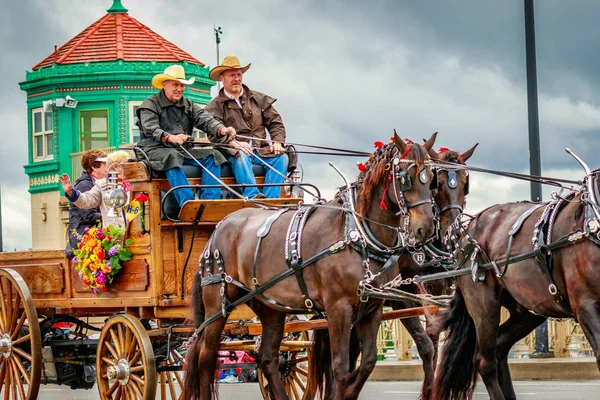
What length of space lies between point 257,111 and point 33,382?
3.59 m

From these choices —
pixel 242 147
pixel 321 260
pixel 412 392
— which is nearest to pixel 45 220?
pixel 412 392

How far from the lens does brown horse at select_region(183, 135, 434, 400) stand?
8.90 metres

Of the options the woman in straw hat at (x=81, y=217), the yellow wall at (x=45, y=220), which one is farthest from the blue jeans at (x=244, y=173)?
the yellow wall at (x=45, y=220)

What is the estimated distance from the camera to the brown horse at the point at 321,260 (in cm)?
890

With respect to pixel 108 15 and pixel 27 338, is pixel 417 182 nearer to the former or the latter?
pixel 27 338

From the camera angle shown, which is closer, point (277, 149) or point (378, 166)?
point (378, 166)

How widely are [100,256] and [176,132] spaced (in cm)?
145

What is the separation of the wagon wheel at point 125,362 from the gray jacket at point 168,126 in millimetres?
1571

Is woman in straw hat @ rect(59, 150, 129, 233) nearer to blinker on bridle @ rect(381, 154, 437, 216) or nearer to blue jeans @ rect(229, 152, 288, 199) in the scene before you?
blue jeans @ rect(229, 152, 288, 199)

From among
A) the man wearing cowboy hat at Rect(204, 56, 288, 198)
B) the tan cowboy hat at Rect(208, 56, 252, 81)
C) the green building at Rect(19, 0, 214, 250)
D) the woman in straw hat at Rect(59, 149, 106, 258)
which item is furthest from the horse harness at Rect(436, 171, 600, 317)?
the green building at Rect(19, 0, 214, 250)

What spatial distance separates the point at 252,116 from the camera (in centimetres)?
1191

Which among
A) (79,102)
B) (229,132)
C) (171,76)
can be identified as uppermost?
(79,102)

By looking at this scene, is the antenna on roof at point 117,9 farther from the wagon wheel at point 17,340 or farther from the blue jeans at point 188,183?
the blue jeans at point 188,183

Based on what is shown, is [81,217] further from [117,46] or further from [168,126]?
[117,46]
